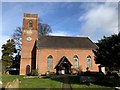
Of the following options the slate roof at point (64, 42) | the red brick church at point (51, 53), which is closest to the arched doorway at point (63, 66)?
the red brick church at point (51, 53)

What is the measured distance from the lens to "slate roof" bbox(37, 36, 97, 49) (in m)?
51.8

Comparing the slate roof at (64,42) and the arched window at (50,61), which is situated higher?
the slate roof at (64,42)

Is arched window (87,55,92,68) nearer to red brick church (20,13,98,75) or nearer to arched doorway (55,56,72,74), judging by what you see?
red brick church (20,13,98,75)

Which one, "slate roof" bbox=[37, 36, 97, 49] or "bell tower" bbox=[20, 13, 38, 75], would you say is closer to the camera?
"bell tower" bbox=[20, 13, 38, 75]

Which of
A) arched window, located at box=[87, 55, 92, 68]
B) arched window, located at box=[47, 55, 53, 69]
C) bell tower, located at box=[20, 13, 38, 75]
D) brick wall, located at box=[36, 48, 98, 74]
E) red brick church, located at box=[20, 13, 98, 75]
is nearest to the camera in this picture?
brick wall, located at box=[36, 48, 98, 74]

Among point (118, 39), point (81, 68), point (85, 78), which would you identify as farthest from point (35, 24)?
point (118, 39)

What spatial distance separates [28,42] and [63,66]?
11659 millimetres

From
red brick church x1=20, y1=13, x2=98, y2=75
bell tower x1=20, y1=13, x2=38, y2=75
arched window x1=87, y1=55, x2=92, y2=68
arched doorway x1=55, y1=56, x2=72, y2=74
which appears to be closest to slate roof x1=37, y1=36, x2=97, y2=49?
red brick church x1=20, y1=13, x2=98, y2=75

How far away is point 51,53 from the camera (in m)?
50.7

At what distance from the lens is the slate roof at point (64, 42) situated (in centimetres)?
5175

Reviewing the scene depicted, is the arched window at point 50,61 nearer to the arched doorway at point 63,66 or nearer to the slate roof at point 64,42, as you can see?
the arched doorway at point 63,66

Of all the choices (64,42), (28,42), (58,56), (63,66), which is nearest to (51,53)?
(58,56)

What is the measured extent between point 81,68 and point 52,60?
8054mm

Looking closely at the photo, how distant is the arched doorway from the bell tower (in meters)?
7.00
